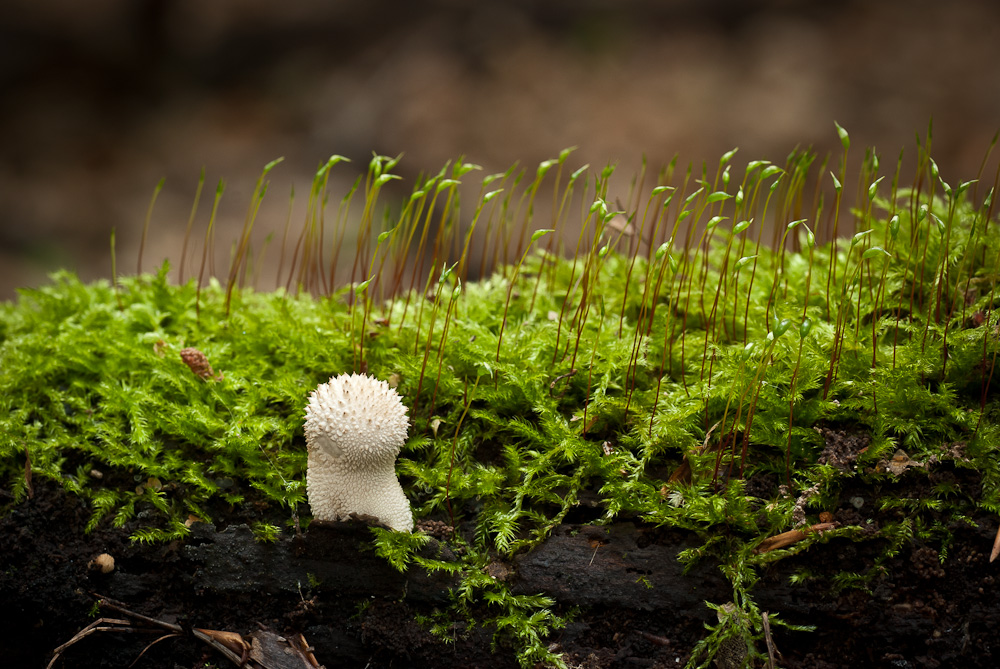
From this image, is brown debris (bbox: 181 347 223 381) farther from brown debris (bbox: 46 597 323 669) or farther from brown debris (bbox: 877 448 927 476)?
brown debris (bbox: 877 448 927 476)

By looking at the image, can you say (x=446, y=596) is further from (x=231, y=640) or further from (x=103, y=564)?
(x=103, y=564)

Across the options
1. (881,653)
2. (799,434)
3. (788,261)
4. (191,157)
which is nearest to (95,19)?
(191,157)

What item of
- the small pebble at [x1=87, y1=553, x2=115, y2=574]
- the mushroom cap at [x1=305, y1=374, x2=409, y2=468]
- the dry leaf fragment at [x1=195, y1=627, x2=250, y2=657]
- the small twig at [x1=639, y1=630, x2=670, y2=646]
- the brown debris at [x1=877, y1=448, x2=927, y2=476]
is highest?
the brown debris at [x1=877, y1=448, x2=927, y2=476]

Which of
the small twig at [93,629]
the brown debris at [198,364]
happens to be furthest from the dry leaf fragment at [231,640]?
Answer: the brown debris at [198,364]

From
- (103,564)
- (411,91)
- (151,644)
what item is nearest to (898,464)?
(151,644)

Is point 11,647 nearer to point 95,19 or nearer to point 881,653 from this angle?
point 881,653

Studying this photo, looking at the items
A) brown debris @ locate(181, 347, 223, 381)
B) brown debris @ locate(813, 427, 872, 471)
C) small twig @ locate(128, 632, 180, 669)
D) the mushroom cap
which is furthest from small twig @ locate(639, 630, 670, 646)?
brown debris @ locate(181, 347, 223, 381)
